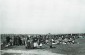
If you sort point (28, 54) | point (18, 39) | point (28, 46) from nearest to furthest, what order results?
point (28, 54)
point (28, 46)
point (18, 39)

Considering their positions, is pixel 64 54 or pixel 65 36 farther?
pixel 65 36

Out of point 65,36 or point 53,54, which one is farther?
point 65,36

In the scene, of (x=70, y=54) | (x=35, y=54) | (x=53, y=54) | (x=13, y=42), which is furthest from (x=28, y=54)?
(x=13, y=42)

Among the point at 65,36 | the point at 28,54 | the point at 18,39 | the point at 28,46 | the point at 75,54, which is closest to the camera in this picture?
the point at 28,54

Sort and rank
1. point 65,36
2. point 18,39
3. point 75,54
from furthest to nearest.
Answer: point 65,36, point 18,39, point 75,54

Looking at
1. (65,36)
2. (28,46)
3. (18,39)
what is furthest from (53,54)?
(65,36)

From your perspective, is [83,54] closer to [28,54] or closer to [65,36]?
[28,54]

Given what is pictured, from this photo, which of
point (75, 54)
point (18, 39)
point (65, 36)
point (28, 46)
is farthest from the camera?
point (65, 36)

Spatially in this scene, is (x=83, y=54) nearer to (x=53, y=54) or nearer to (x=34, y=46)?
(x=53, y=54)
